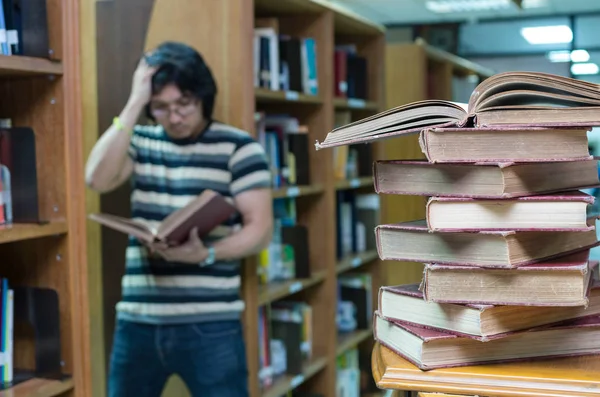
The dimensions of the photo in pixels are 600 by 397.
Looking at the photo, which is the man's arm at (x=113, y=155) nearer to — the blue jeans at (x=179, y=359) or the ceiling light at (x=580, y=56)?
the blue jeans at (x=179, y=359)

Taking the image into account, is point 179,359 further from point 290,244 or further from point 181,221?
point 290,244

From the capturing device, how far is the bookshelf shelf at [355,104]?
3.46 m

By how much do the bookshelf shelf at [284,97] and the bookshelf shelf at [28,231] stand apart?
1056mm

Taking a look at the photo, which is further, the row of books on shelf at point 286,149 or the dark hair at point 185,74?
the row of books on shelf at point 286,149

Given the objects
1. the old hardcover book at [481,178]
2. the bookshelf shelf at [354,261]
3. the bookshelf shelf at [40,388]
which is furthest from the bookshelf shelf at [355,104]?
the old hardcover book at [481,178]

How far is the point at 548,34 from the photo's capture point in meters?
8.37

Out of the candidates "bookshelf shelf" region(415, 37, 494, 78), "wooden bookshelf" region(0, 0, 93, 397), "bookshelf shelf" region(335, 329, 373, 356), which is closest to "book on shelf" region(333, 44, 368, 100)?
"bookshelf shelf" region(335, 329, 373, 356)

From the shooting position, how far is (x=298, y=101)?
3.17m

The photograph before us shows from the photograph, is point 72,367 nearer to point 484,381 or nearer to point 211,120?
point 211,120

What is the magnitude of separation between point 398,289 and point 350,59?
2.83 m

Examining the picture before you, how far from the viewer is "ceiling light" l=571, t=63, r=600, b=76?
25.4 feet

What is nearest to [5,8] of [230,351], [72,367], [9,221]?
[9,221]

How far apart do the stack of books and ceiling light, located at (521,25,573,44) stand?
7897 millimetres

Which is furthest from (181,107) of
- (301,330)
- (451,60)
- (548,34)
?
(548,34)
